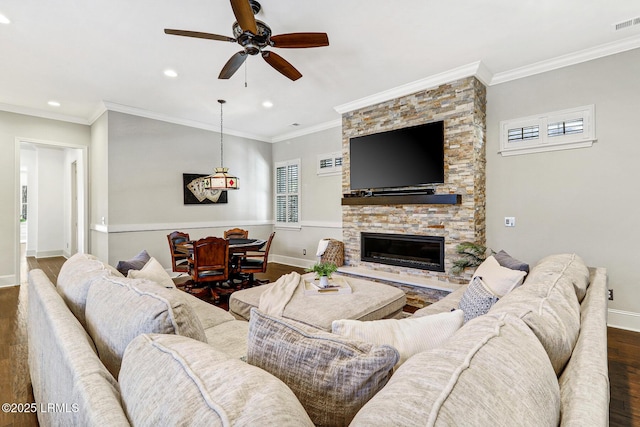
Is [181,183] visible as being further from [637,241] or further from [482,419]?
[637,241]

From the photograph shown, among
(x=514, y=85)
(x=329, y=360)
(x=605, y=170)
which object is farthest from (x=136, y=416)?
(x=514, y=85)

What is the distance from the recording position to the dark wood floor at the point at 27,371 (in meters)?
1.83

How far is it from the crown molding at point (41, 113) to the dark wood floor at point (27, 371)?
3166 mm

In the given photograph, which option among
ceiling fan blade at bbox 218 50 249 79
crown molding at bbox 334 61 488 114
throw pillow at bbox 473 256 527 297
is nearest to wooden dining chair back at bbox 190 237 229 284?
ceiling fan blade at bbox 218 50 249 79

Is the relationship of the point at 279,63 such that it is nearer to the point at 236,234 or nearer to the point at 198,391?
the point at 198,391

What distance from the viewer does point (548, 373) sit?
742 mm

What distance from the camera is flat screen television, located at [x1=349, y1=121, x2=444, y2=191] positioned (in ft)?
13.0

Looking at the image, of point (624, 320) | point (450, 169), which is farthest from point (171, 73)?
point (624, 320)

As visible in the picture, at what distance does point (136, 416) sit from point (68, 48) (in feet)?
13.0

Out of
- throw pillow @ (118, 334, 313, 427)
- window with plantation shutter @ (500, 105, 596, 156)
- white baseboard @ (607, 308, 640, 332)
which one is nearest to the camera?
throw pillow @ (118, 334, 313, 427)

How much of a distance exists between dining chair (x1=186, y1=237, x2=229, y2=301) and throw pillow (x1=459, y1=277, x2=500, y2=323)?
2958 millimetres

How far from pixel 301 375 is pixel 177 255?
450cm

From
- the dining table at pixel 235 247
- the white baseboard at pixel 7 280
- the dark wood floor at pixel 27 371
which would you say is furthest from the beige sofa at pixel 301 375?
the white baseboard at pixel 7 280

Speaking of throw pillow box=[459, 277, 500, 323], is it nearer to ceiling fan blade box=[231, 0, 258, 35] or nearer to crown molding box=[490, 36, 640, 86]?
ceiling fan blade box=[231, 0, 258, 35]
